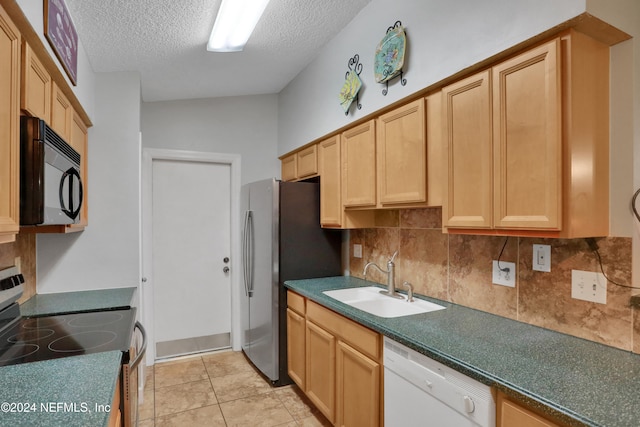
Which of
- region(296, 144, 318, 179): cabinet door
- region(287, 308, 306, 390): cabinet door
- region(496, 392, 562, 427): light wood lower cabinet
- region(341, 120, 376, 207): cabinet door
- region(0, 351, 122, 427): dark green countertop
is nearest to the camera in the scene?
region(0, 351, 122, 427): dark green countertop

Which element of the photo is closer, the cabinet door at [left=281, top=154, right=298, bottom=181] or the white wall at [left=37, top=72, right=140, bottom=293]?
the white wall at [left=37, top=72, right=140, bottom=293]

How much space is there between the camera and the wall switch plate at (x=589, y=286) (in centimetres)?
139

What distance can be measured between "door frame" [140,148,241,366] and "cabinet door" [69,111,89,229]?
83cm

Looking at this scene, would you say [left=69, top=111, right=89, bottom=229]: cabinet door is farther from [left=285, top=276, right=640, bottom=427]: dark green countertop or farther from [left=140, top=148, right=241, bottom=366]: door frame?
[left=285, top=276, right=640, bottom=427]: dark green countertop

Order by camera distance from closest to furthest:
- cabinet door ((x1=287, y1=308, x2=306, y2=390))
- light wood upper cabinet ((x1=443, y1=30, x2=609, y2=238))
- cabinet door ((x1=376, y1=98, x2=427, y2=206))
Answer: light wood upper cabinet ((x1=443, y1=30, x2=609, y2=238)) < cabinet door ((x1=376, y1=98, x2=427, y2=206)) < cabinet door ((x1=287, y1=308, x2=306, y2=390))

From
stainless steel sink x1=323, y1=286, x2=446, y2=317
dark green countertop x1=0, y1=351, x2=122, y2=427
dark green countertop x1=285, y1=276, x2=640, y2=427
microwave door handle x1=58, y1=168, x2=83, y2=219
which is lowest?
stainless steel sink x1=323, y1=286, x2=446, y2=317

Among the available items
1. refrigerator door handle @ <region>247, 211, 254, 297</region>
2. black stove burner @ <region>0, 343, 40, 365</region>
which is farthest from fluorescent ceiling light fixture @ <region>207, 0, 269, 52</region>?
black stove burner @ <region>0, 343, 40, 365</region>

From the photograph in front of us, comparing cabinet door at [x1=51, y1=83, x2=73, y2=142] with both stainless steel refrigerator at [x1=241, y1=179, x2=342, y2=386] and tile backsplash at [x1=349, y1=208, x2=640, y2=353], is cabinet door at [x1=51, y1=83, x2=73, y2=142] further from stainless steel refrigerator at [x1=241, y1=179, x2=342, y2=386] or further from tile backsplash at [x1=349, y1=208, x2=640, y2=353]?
tile backsplash at [x1=349, y1=208, x2=640, y2=353]

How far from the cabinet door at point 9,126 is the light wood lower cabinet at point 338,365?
1542 mm

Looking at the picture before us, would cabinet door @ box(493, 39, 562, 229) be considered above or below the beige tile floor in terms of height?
above

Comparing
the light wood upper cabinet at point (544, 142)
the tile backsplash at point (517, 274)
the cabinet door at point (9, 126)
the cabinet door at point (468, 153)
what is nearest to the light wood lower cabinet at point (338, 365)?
the tile backsplash at point (517, 274)

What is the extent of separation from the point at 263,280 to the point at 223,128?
63.4 inches

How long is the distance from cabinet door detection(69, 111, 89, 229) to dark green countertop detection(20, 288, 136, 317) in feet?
1.50

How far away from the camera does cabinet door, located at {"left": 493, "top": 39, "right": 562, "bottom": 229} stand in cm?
131
